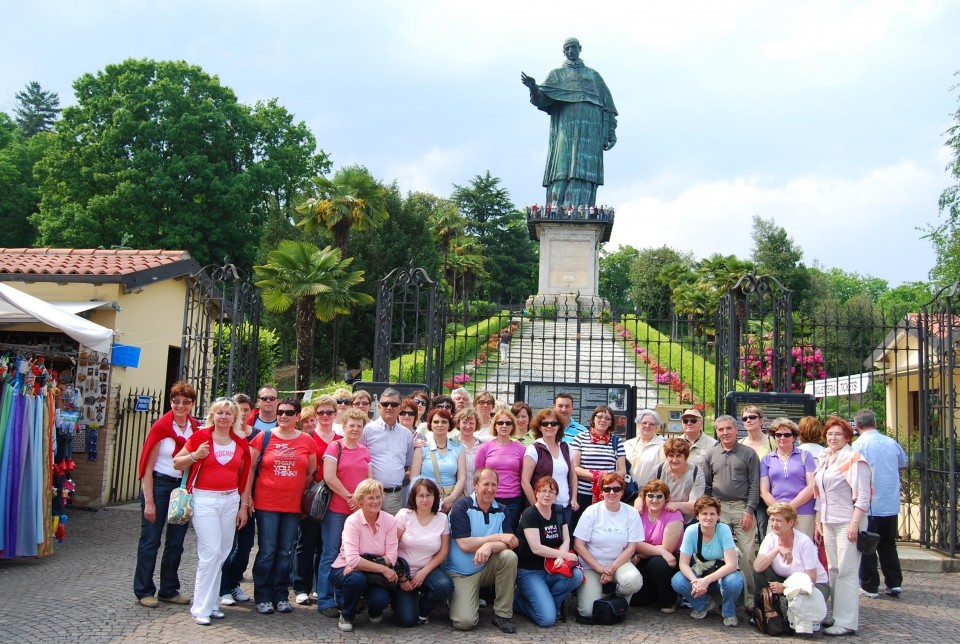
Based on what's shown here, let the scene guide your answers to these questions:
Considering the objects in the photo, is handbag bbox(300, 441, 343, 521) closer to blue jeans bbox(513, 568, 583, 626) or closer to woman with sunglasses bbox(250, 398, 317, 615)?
woman with sunglasses bbox(250, 398, 317, 615)

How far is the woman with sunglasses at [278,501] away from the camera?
20.7 ft

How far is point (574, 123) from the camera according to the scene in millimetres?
30922

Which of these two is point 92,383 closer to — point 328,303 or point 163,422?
point 163,422

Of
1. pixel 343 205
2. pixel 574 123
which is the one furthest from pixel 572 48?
pixel 343 205

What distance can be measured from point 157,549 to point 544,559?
116 inches

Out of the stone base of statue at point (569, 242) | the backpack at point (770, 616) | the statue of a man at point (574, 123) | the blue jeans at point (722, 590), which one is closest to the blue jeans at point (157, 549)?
the blue jeans at point (722, 590)

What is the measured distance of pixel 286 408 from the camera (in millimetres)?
6453

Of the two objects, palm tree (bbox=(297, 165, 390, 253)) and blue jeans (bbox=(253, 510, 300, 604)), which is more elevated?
palm tree (bbox=(297, 165, 390, 253))

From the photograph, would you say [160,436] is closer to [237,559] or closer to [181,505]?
[181,505]

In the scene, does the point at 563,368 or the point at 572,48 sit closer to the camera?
the point at 563,368

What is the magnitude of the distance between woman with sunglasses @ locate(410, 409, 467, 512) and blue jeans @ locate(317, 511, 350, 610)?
2.34 feet

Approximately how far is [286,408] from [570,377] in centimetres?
1390

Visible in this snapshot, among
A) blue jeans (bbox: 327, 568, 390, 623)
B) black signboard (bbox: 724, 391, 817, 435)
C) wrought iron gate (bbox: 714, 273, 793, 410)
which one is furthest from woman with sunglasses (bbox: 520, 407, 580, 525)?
wrought iron gate (bbox: 714, 273, 793, 410)

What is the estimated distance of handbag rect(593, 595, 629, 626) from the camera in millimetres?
6250
